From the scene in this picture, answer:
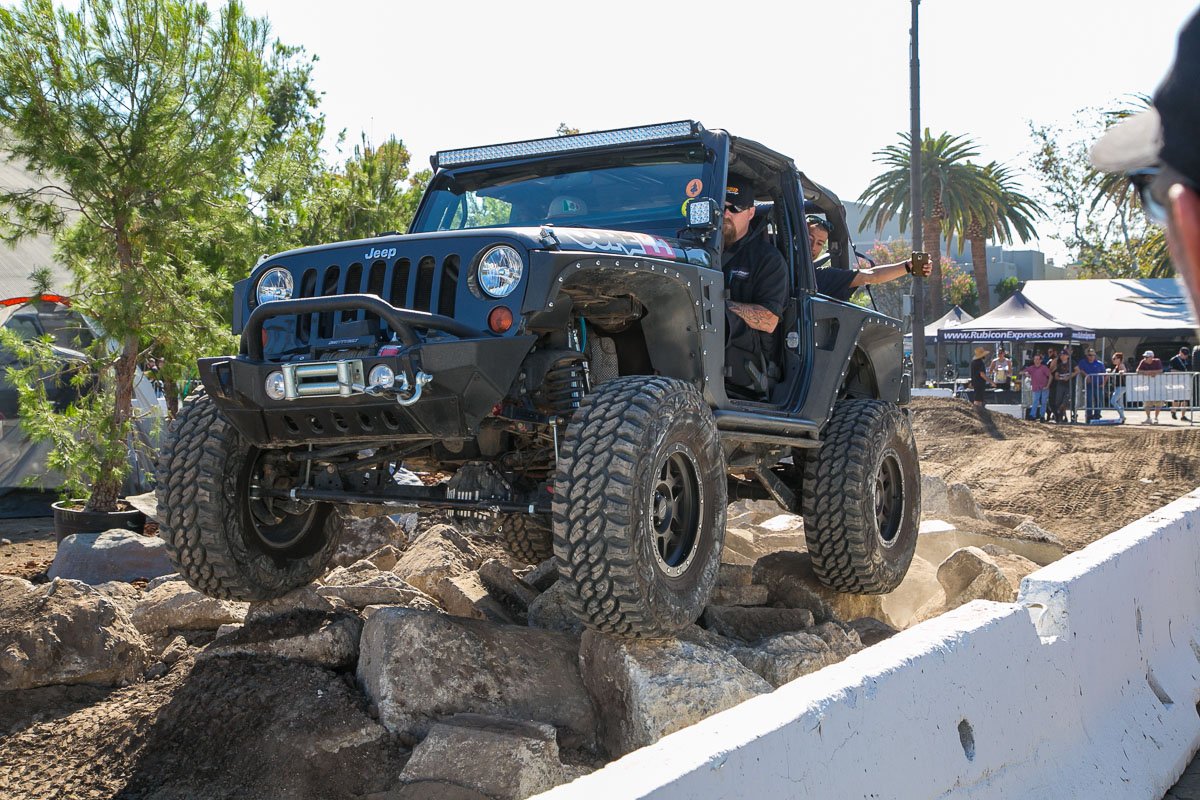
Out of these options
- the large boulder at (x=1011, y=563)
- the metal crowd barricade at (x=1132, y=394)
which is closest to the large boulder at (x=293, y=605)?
the large boulder at (x=1011, y=563)

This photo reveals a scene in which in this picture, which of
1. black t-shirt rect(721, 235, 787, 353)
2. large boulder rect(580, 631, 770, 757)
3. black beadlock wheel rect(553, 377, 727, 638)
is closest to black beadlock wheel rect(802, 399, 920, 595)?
black t-shirt rect(721, 235, 787, 353)

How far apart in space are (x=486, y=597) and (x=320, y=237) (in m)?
6.08

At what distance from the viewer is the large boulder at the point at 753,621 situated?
5.15 metres

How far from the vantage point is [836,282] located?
673 cm

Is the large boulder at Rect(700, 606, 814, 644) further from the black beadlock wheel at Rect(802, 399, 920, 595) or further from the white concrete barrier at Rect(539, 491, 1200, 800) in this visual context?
the white concrete barrier at Rect(539, 491, 1200, 800)

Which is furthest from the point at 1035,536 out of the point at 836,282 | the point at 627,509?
the point at 627,509

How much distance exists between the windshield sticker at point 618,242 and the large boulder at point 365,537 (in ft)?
9.84

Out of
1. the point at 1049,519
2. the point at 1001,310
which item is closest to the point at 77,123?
the point at 1049,519

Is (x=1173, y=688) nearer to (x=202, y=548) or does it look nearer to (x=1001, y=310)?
(x=202, y=548)

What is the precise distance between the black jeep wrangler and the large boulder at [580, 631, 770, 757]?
11 cm

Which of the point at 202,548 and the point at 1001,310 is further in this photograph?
the point at 1001,310

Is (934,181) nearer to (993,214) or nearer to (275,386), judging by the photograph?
(993,214)

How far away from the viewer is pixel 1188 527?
16.8 ft

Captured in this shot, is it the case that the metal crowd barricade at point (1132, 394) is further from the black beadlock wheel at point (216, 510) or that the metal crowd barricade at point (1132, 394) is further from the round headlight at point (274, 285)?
the round headlight at point (274, 285)
